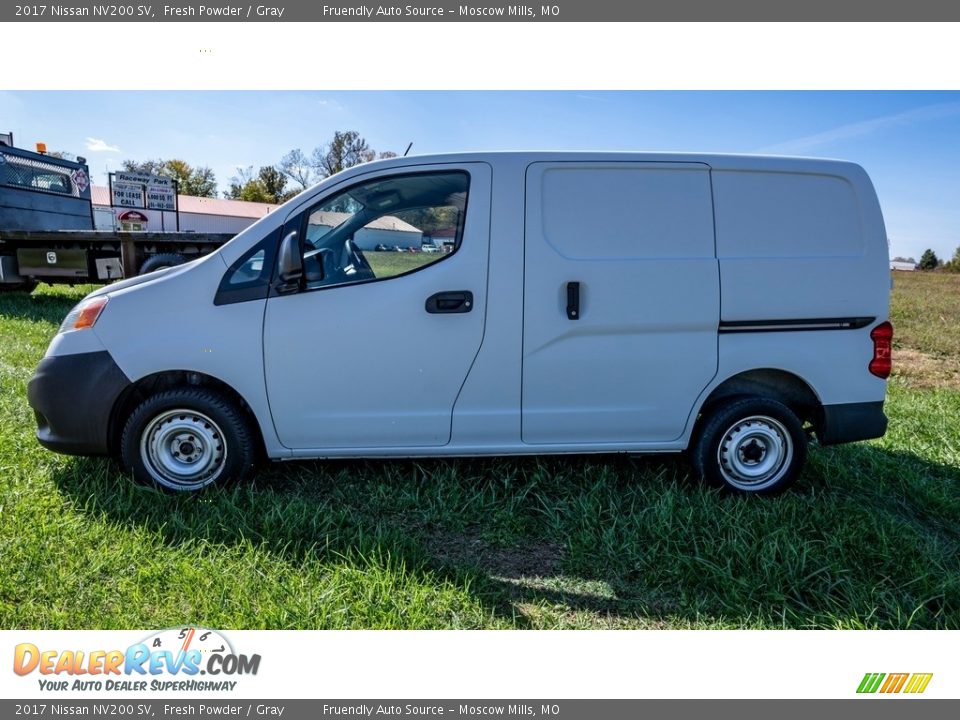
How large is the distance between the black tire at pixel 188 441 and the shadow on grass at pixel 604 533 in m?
0.14

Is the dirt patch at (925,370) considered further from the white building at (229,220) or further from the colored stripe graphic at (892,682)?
the white building at (229,220)

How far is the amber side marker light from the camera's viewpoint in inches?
136

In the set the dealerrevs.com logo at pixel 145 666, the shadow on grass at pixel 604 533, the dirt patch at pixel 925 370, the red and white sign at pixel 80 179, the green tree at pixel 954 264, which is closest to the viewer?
the dealerrevs.com logo at pixel 145 666

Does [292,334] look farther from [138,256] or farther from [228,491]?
[138,256]

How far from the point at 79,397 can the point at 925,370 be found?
900 centimetres

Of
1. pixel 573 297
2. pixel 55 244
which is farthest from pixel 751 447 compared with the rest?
pixel 55 244

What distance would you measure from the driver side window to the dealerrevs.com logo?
6.08 ft

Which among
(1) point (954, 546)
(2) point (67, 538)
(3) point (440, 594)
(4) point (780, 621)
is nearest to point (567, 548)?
(3) point (440, 594)

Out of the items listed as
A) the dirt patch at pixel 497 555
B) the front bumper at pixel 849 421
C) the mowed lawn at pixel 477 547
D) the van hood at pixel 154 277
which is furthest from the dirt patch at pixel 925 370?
the van hood at pixel 154 277

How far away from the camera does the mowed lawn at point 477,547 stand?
262 cm

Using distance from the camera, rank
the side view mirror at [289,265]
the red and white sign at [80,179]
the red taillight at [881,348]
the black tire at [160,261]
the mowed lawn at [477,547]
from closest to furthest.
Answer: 1. the mowed lawn at [477,547]
2. the side view mirror at [289,265]
3. the red taillight at [881,348]
4. the black tire at [160,261]
5. the red and white sign at [80,179]

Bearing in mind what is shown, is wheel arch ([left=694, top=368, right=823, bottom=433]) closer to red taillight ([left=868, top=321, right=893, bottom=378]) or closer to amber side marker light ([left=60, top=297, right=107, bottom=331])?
red taillight ([left=868, top=321, right=893, bottom=378])

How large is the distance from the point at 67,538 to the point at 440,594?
1.91 m

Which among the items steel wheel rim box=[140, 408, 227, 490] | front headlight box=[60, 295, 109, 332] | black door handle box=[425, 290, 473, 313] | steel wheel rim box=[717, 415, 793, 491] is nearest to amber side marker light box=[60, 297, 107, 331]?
front headlight box=[60, 295, 109, 332]
